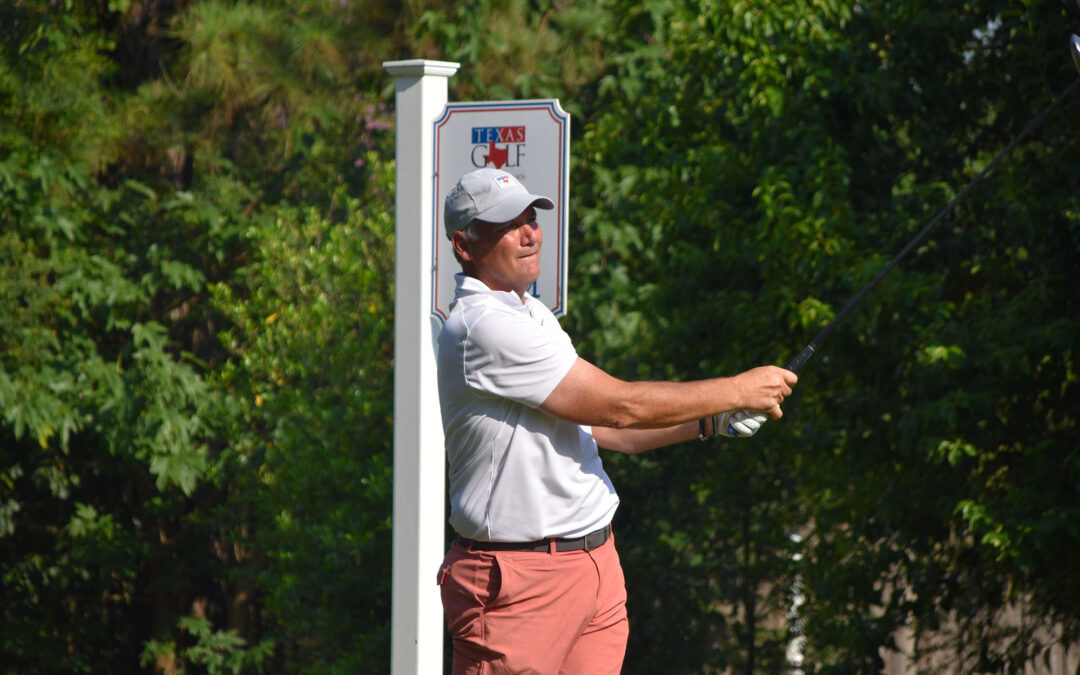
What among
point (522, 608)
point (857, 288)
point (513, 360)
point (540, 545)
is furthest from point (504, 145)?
point (857, 288)

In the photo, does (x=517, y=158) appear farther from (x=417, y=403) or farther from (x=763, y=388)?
(x=763, y=388)

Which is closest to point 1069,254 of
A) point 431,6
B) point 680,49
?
point 680,49

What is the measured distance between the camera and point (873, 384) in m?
5.59

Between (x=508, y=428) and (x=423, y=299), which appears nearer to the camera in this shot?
(x=508, y=428)

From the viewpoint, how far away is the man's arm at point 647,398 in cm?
254

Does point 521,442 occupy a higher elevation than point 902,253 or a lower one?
lower

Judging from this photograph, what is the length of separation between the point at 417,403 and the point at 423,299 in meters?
0.29

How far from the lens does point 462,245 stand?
2730 mm

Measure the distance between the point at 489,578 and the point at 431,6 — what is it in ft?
18.1

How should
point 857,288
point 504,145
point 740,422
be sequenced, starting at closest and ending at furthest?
point 740,422
point 504,145
point 857,288

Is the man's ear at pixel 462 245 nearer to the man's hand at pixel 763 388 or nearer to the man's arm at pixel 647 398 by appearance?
the man's arm at pixel 647 398

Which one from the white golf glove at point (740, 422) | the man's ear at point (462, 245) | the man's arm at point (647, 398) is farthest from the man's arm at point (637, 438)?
the man's ear at point (462, 245)

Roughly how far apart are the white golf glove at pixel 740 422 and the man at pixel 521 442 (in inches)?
3.7

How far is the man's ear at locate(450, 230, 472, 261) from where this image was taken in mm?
2721
